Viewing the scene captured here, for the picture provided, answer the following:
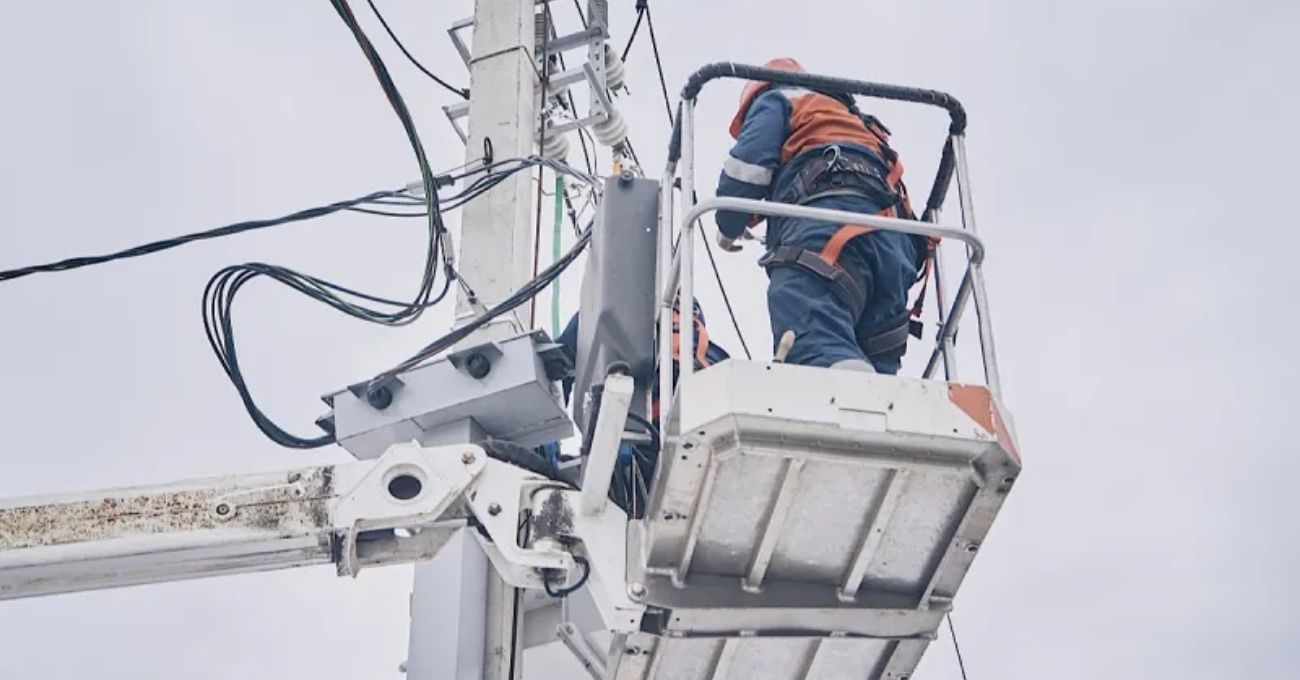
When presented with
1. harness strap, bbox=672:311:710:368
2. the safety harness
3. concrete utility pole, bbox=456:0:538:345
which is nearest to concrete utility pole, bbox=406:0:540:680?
concrete utility pole, bbox=456:0:538:345

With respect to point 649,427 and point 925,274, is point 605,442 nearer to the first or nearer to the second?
point 649,427

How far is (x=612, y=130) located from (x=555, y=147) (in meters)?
0.51

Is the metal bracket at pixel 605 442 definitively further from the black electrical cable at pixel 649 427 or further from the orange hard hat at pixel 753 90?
the orange hard hat at pixel 753 90

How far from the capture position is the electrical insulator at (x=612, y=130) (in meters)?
7.96

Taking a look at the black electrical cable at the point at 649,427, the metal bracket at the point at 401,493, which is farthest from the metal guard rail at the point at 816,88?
the metal bracket at the point at 401,493

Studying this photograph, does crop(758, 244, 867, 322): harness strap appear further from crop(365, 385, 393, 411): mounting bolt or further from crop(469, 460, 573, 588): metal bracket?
crop(365, 385, 393, 411): mounting bolt

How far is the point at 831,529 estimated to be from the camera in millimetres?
4109

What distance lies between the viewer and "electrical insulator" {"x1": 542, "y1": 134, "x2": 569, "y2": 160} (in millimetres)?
7542

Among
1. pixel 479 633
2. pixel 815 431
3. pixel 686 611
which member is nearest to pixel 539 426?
pixel 479 633

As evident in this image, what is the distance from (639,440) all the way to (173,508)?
56.0 inches

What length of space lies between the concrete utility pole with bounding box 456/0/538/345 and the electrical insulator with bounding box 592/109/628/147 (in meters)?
0.96

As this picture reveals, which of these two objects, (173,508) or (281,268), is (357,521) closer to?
(173,508)

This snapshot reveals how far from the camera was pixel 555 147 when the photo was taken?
303 inches

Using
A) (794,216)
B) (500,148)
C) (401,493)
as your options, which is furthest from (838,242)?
(500,148)
